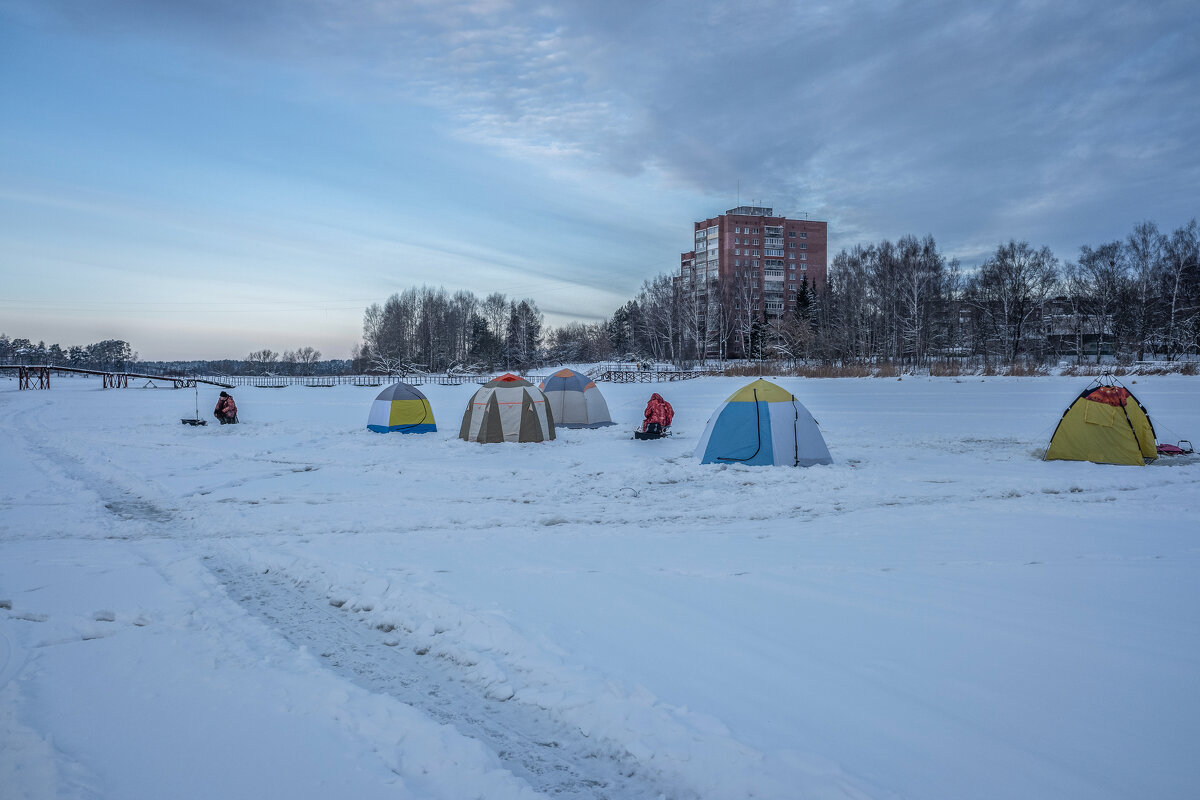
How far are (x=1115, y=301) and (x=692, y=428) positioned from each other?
46000mm

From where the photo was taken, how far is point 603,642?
4.52 meters

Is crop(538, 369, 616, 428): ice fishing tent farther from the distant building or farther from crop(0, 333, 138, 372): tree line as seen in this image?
crop(0, 333, 138, 372): tree line

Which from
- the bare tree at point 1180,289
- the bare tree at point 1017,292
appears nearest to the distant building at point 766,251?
the bare tree at point 1017,292

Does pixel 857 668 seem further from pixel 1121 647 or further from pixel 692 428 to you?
pixel 692 428

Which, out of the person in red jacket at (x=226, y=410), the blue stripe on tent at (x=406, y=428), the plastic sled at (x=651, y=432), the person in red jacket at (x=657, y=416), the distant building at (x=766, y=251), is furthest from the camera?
the distant building at (x=766, y=251)

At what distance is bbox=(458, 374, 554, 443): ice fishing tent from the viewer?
1648 centimetres

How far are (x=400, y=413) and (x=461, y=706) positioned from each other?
1610 cm

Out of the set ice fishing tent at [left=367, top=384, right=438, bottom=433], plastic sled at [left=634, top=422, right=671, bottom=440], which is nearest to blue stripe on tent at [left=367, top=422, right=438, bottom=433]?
ice fishing tent at [left=367, top=384, right=438, bottom=433]

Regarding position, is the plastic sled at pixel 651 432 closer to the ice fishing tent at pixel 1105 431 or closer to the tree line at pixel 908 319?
the ice fishing tent at pixel 1105 431

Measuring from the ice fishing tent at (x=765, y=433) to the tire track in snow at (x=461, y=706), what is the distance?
898 cm

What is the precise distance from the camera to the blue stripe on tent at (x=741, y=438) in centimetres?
1269

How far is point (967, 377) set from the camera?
35375 mm

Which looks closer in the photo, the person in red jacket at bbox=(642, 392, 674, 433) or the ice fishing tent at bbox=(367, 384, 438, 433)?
the person in red jacket at bbox=(642, 392, 674, 433)

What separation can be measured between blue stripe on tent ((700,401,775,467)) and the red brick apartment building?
224 ft
